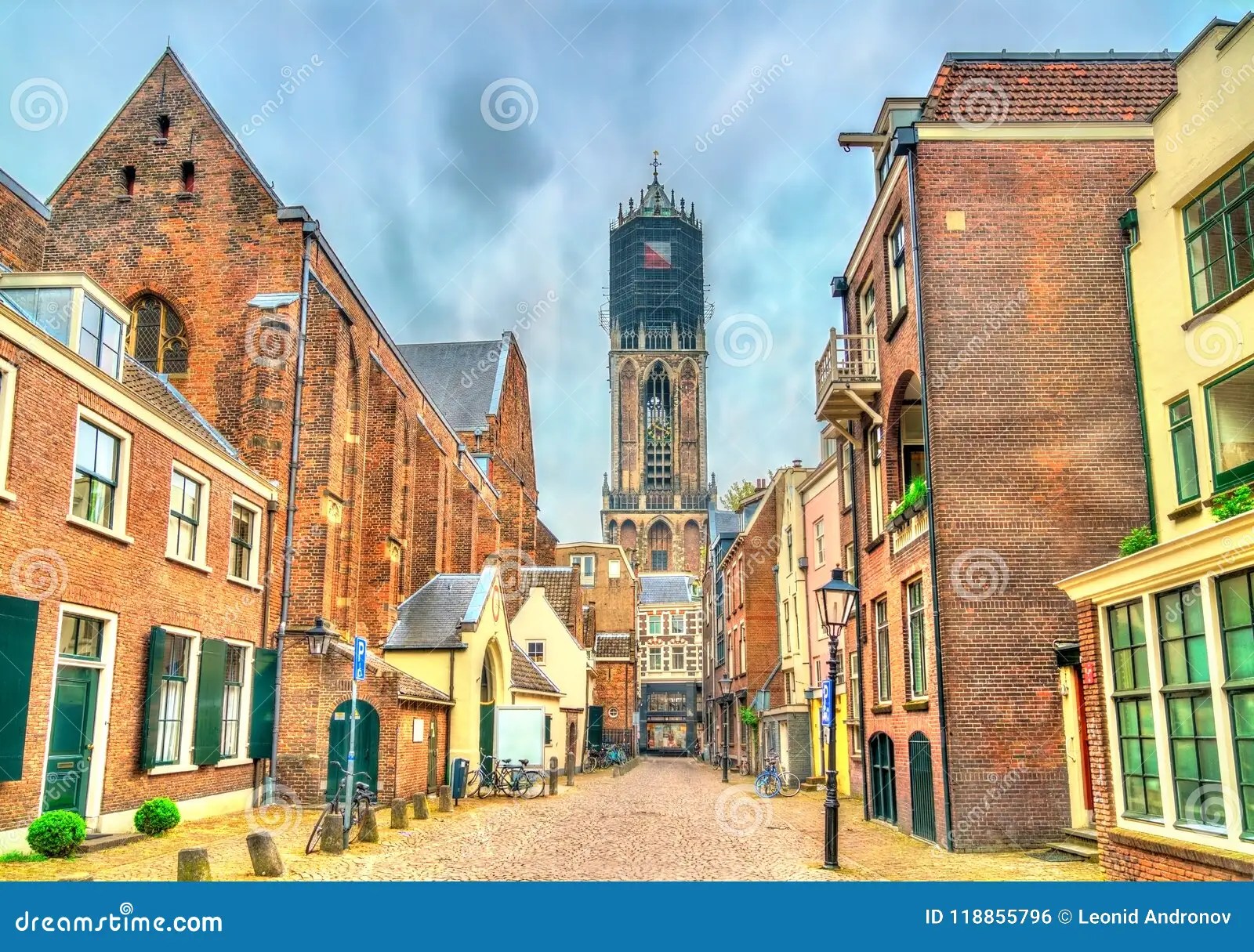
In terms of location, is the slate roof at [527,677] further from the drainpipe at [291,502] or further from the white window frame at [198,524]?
the white window frame at [198,524]

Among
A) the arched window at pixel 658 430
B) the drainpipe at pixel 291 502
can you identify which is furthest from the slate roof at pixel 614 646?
the arched window at pixel 658 430

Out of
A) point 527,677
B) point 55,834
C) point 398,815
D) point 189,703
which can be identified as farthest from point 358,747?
point 527,677

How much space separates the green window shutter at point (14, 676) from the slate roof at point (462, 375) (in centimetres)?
3405

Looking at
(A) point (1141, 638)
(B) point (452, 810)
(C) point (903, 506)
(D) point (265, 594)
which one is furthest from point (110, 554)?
(A) point (1141, 638)

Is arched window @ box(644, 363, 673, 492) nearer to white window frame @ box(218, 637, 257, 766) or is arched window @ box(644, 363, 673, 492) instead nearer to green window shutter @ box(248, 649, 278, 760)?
green window shutter @ box(248, 649, 278, 760)

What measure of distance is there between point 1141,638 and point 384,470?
22.2 m

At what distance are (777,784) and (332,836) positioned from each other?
54.8 ft

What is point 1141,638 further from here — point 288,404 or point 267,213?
point 267,213

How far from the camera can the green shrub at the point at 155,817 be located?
15.6 metres

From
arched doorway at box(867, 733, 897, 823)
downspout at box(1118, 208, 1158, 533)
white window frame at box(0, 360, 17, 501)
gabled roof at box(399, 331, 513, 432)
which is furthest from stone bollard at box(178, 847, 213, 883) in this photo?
gabled roof at box(399, 331, 513, 432)

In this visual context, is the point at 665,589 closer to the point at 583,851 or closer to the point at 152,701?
the point at 152,701

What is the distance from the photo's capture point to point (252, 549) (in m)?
21.5

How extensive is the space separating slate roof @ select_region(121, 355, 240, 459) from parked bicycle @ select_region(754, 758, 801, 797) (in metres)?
15.3

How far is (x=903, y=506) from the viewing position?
17.6 meters
